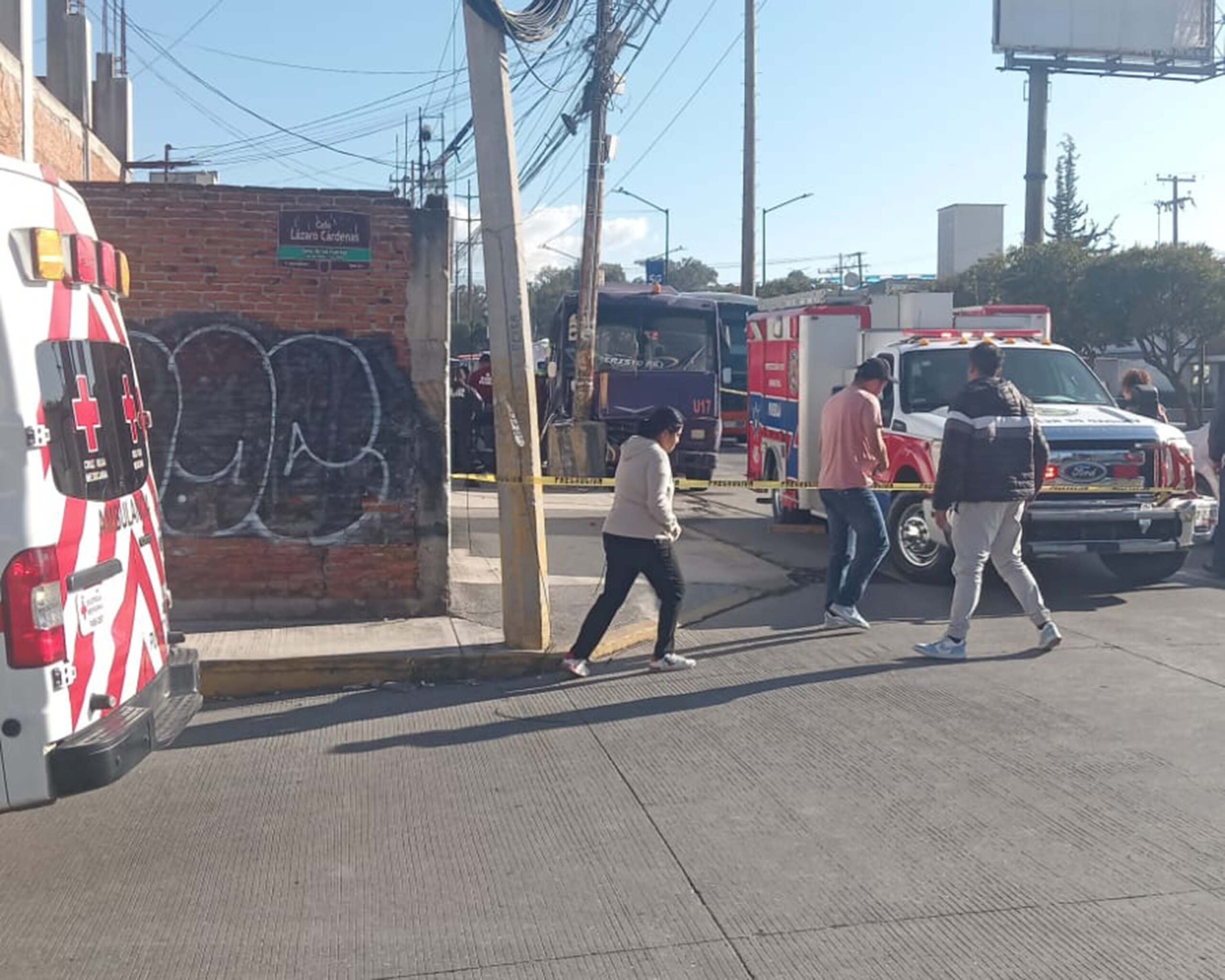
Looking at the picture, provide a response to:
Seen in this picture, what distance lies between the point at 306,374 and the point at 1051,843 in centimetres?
624

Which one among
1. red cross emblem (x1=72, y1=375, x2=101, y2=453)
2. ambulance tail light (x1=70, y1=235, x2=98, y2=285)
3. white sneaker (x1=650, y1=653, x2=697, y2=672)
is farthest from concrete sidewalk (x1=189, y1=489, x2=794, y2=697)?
ambulance tail light (x1=70, y1=235, x2=98, y2=285)

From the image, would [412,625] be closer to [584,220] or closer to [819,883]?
[819,883]

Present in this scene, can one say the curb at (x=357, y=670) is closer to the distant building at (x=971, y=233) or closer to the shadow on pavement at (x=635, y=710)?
the shadow on pavement at (x=635, y=710)

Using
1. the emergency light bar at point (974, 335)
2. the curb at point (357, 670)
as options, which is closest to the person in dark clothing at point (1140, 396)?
the emergency light bar at point (974, 335)

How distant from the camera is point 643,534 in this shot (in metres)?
8.43

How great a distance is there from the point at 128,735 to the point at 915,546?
8.00 metres

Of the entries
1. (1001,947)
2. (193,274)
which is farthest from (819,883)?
(193,274)

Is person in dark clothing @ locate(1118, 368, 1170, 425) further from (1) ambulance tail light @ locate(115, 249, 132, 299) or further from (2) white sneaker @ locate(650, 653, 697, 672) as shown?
(1) ambulance tail light @ locate(115, 249, 132, 299)

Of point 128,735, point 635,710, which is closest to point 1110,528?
point 635,710

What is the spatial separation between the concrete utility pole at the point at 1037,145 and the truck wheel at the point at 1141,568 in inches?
1396

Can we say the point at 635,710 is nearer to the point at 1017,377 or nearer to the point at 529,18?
the point at 529,18

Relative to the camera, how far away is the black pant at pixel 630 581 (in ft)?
27.8

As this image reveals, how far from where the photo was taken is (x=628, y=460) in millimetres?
8461

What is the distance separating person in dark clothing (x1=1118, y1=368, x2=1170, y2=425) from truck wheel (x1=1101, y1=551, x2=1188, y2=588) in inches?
94.4
